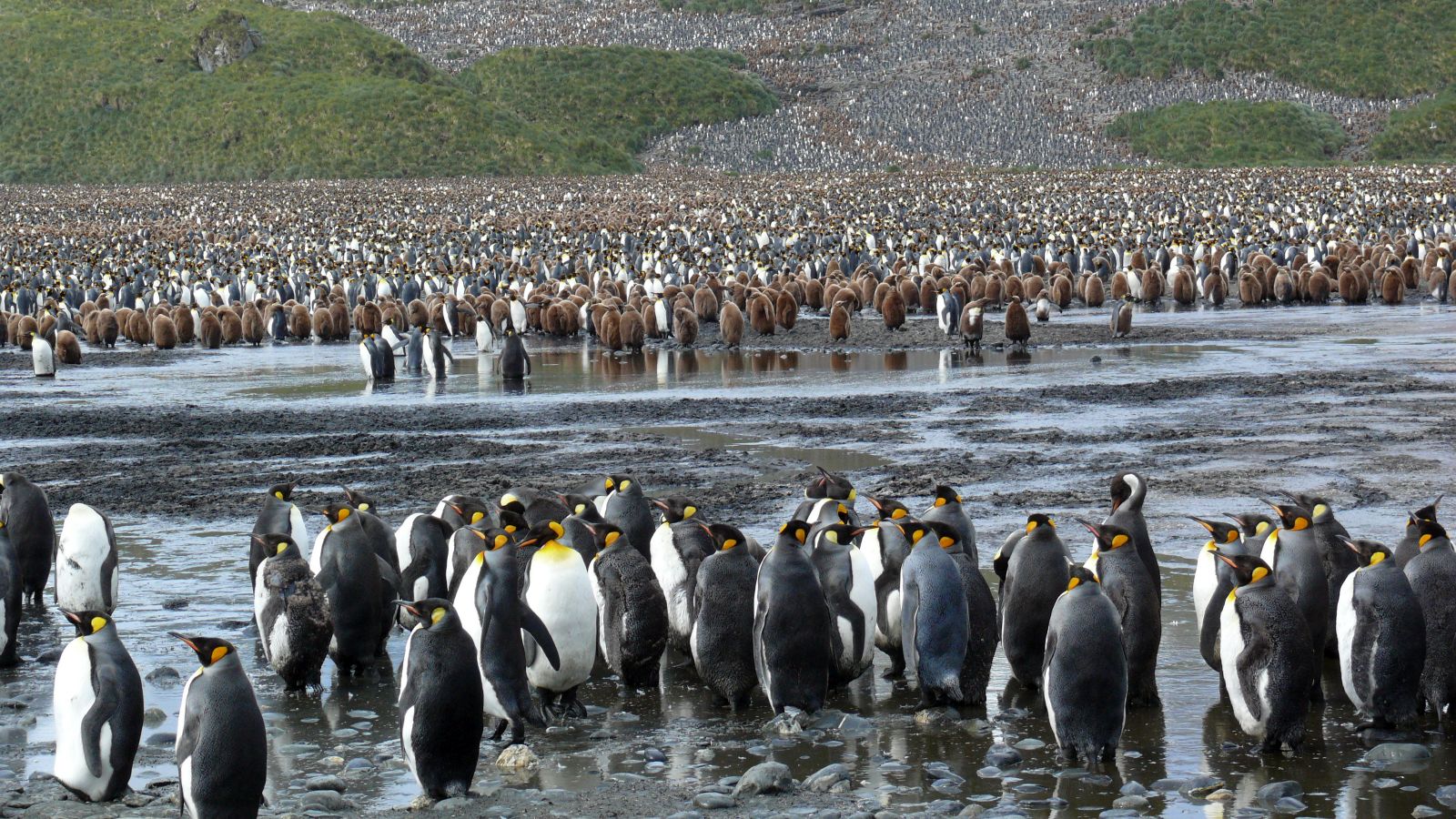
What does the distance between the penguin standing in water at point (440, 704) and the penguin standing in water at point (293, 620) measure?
121 cm

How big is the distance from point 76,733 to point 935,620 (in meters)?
3.28

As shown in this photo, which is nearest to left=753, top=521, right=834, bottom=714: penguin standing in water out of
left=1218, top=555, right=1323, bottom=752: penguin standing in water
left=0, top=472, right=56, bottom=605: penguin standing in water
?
left=1218, top=555, right=1323, bottom=752: penguin standing in water

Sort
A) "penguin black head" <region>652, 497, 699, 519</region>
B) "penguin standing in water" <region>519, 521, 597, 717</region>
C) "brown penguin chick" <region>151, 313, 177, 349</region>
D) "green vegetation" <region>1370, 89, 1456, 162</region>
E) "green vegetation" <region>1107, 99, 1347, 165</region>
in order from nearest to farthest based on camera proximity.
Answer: "penguin standing in water" <region>519, 521, 597, 717</region>
"penguin black head" <region>652, 497, 699, 519</region>
"brown penguin chick" <region>151, 313, 177, 349</region>
"green vegetation" <region>1370, 89, 1456, 162</region>
"green vegetation" <region>1107, 99, 1347, 165</region>

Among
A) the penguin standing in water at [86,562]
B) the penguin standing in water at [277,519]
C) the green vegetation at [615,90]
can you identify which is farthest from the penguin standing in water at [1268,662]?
the green vegetation at [615,90]

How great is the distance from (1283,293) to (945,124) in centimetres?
5139

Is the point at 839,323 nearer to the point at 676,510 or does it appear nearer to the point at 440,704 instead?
the point at 676,510

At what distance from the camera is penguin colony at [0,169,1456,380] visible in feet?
71.8

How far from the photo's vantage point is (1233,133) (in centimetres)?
6844

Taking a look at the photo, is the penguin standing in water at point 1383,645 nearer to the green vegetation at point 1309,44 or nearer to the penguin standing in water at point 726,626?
the penguin standing in water at point 726,626

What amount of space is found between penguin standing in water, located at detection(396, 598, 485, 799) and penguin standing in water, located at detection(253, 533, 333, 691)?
1.21 m

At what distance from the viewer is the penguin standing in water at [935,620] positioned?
21.3ft

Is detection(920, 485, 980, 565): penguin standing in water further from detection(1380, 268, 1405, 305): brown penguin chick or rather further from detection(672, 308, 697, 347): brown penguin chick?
detection(1380, 268, 1405, 305): brown penguin chick

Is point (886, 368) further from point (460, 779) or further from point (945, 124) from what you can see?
point (945, 124)

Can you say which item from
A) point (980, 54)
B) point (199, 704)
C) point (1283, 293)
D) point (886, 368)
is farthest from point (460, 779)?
point (980, 54)
